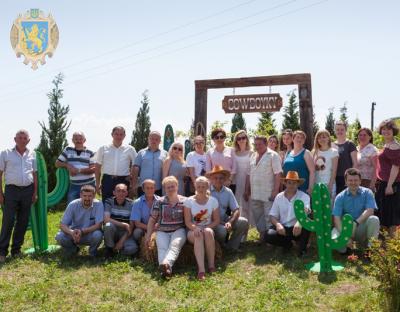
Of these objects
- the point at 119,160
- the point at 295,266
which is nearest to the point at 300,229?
the point at 295,266

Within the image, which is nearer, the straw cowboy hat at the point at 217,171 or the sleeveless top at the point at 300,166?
the straw cowboy hat at the point at 217,171

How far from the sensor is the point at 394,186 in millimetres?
6297

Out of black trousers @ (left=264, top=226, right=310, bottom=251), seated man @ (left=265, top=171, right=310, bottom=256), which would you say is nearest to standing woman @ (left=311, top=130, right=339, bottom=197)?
seated man @ (left=265, top=171, right=310, bottom=256)

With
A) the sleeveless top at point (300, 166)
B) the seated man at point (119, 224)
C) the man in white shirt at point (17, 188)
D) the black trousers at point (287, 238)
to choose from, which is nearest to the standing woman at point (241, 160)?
the sleeveless top at point (300, 166)

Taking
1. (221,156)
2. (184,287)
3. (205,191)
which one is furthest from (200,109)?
(184,287)

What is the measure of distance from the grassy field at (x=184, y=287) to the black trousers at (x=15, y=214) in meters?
0.37

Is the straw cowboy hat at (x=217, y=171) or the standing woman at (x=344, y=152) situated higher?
the standing woman at (x=344, y=152)

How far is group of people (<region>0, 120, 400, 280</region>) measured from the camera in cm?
601

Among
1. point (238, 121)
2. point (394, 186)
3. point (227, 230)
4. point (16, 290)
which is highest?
point (238, 121)

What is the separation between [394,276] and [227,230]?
269cm

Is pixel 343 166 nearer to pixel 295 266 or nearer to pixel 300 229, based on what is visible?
pixel 300 229

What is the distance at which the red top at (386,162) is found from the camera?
6.22 metres

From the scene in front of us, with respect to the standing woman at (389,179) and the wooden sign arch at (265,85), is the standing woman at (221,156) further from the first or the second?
the wooden sign arch at (265,85)

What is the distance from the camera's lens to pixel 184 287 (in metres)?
5.21
